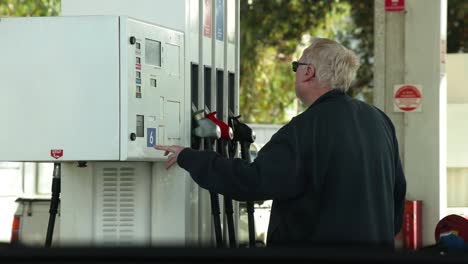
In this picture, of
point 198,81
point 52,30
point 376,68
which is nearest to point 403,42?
point 376,68

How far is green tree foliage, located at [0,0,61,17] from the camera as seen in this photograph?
2777 cm

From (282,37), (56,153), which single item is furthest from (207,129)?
(282,37)

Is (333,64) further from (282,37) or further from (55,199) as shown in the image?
(282,37)

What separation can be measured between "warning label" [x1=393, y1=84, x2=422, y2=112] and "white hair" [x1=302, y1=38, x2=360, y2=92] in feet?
25.4

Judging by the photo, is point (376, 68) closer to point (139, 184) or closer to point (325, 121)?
point (139, 184)

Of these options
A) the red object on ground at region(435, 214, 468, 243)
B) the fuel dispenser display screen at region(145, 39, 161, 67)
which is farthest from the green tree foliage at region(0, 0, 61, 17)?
the red object on ground at region(435, 214, 468, 243)

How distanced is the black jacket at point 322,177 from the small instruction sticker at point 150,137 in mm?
728

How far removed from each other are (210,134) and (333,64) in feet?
3.62

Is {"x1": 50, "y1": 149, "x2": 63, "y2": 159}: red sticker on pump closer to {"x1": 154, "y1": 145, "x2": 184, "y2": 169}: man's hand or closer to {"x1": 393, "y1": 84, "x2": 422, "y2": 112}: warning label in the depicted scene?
{"x1": 154, "y1": 145, "x2": 184, "y2": 169}: man's hand

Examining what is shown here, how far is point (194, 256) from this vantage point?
78.0 inches

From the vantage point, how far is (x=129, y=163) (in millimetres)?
6582

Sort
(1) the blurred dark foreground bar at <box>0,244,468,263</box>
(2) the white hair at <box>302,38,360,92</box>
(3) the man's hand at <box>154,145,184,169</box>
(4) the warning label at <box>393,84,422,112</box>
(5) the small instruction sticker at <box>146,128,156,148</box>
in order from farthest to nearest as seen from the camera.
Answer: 1. (4) the warning label at <box>393,84,422,112</box>
2. (5) the small instruction sticker at <box>146,128,156,148</box>
3. (3) the man's hand at <box>154,145,184,169</box>
4. (2) the white hair at <box>302,38,360,92</box>
5. (1) the blurred dark foreground bar at <box>0,244,468,263</box>

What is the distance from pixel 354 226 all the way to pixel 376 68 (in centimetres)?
839

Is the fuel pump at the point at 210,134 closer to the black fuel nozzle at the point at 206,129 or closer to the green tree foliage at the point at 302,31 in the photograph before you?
the black fuel nozzle at the point at 206,129
